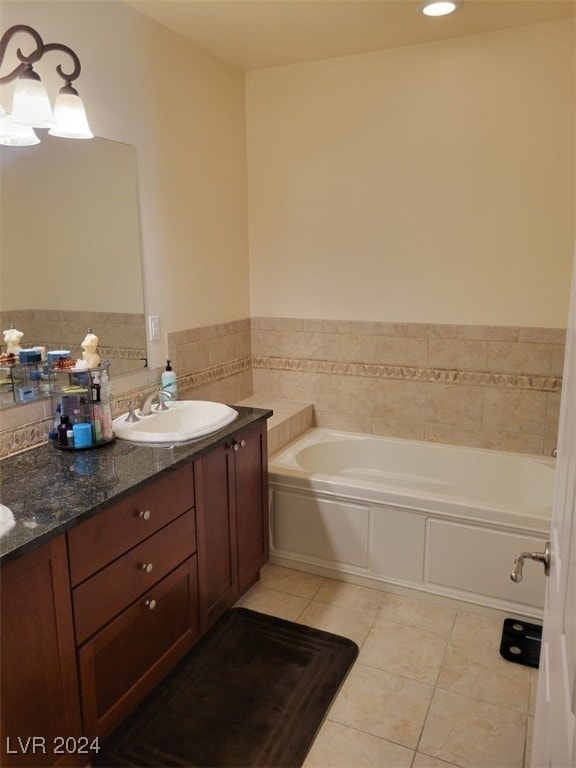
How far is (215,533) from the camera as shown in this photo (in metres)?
2.25

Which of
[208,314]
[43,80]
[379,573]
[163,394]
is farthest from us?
[208,314]

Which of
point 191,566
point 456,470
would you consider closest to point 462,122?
point 456,470

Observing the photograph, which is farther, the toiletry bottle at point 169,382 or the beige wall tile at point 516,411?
the beige wall tile at point 516,411

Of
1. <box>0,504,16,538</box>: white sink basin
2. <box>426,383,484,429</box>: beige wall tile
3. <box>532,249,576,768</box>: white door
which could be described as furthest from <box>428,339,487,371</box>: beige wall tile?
<box>0,504,16,538</box>: white sink basin

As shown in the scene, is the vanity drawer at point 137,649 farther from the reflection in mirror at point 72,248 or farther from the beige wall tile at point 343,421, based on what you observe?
the beige wall tile at point 343,421

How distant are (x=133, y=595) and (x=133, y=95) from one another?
207 cm

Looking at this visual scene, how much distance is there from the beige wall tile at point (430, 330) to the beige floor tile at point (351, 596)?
1410 mm

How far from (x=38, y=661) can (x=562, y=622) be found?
4.14ft

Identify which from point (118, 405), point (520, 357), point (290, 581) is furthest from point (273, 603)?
point (520, 357)

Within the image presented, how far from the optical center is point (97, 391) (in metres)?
2.04

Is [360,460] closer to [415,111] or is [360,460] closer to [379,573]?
[379,573]

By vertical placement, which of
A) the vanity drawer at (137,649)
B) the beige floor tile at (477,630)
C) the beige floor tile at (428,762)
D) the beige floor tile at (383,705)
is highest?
the vanity drawer at (137,649)

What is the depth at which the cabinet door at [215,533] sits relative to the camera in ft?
7.00

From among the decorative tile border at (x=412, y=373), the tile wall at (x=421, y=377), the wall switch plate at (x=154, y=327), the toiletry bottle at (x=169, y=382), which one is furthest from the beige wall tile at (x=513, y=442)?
the wall switch plate at (x=154, y=327)
